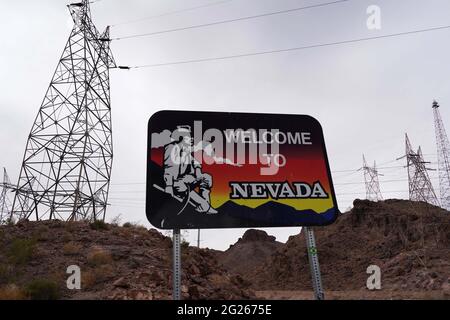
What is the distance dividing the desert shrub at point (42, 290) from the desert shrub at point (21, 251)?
7.29 ft

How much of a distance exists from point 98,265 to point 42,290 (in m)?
2.31

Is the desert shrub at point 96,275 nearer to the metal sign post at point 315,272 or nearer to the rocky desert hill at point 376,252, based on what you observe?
the metal sign post at point 315,272

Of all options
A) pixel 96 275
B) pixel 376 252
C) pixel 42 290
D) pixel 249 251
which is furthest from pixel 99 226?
pixel 249 251

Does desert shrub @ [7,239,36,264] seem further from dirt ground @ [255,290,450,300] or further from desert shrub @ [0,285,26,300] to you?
dirt ground @ [255,290,450,300]

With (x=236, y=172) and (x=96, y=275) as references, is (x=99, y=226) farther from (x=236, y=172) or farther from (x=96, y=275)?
(x=236, y=172)

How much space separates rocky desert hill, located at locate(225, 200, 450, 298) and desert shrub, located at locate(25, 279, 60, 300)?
2345cm

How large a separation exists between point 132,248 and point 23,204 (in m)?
12.4

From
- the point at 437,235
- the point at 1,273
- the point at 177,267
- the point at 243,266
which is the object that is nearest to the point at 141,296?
the point at 1,273

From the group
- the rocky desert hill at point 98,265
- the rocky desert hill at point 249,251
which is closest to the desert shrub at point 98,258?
the rocky desert hill at point 98,265

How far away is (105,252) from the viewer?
1216cm

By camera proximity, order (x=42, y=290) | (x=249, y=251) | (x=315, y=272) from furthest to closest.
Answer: (x=249, y=251)
(x=42, y=290)
(x=315, y=272)

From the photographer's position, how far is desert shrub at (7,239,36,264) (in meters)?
11.2

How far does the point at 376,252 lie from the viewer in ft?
132
